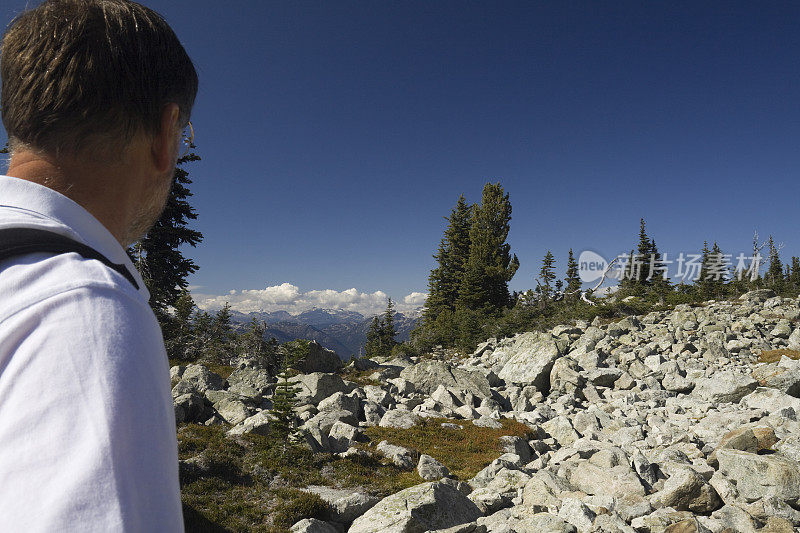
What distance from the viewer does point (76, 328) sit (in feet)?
2.10

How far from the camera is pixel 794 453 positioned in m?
6.75

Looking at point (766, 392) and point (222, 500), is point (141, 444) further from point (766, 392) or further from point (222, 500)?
point (766, 392)

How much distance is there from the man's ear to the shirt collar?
41cm

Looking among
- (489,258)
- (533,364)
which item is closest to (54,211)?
(533,364)

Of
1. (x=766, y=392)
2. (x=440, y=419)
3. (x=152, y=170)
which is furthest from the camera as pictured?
(x=440, y=419)

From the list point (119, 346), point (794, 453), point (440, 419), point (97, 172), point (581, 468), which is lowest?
point (440, 419)

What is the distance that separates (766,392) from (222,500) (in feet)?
48.0

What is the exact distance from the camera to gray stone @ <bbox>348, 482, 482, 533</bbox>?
567 cm

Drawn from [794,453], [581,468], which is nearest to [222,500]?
[581,468]

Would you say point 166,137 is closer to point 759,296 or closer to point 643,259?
point 759,296

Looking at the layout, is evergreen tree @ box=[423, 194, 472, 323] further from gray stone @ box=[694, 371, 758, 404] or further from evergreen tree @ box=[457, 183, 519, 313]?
gray stone @ box=[694, 371, 758, 404]

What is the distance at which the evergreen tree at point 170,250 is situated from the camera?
20.8 meters

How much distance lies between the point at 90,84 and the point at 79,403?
0.93 meters

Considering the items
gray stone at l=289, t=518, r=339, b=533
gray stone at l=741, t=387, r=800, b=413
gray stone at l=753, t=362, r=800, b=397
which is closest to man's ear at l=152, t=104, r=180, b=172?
gray stone at l=289, t=518, r=339, b=533
